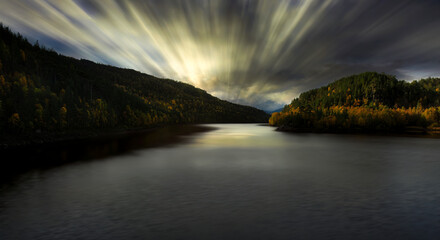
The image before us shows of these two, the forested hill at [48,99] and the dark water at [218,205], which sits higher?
the forested hill at [48,99]

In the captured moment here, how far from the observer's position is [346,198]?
58.3ft

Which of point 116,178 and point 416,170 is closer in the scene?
point 116,178

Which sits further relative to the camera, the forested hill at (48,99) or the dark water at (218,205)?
the forested hill at (48,99)

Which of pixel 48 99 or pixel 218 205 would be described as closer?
pixel 218 205

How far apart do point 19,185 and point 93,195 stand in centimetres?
879

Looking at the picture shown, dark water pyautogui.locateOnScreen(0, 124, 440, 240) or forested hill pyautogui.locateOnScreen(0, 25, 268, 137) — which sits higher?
forested hill pyautogui.locateOnScreen(0, 25, 268, 137)

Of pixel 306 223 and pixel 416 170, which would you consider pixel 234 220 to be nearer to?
pixel 306 223

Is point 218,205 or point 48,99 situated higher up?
point 48,99

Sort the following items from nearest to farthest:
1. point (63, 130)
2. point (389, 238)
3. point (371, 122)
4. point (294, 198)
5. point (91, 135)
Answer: point (389, 238) → point (294, 198) → point (63, 130) → point (91, 135) → point (371, 122)

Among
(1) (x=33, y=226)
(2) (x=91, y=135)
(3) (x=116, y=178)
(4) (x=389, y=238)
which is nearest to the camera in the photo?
(4) (x=389, y=238)

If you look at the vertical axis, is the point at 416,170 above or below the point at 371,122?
below

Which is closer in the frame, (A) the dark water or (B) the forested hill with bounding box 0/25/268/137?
(A) the dark water

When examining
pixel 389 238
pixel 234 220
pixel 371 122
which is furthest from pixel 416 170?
pixel 371 122

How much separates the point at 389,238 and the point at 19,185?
90.2 feet
